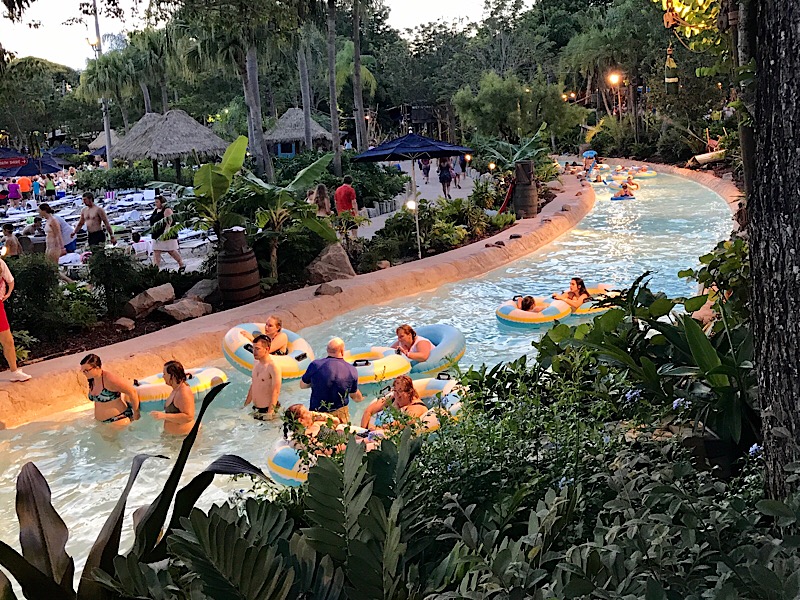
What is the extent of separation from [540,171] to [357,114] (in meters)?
7.51

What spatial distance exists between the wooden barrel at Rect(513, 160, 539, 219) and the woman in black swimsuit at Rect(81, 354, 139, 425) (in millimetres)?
12286

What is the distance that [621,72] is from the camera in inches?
1427

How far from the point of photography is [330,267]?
11828 millimetres

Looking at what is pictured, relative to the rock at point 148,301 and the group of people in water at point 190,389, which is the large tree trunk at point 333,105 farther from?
the group of people in water at point 190,389

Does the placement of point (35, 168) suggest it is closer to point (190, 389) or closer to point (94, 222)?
point (94, 222)

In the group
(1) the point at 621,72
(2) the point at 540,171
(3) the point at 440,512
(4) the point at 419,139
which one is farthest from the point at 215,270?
(1) the point at 621,72

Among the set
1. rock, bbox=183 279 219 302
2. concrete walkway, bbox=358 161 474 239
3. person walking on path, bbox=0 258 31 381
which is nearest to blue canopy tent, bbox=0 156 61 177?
concrete walkway, bbox=358 161 474 239

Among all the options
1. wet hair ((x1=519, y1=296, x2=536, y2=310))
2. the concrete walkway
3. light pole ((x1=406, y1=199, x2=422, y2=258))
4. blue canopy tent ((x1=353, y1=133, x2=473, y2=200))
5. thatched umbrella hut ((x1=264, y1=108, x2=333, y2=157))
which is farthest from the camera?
thatched umbrella hut ((x1=264, y1=108, x2=333, y2=157))

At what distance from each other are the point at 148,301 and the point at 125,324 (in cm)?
58

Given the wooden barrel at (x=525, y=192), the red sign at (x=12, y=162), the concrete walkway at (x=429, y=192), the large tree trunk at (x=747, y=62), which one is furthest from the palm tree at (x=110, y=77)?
the large tree trunk at (x=747, y=62)

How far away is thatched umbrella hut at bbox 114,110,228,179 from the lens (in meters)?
22.7

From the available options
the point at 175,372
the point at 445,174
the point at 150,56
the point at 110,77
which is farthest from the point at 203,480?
the point at 110,77

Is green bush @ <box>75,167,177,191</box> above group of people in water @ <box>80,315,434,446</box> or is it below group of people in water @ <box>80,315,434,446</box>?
above

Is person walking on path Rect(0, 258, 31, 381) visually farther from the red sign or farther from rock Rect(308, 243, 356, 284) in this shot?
the red sign
